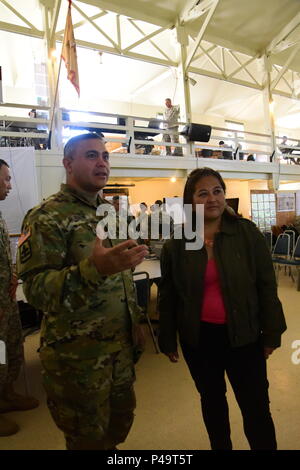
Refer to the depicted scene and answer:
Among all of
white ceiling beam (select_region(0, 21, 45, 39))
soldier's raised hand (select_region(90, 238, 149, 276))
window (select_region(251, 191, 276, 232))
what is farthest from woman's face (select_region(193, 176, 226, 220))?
window (select_region(251, 191, 276, 232))

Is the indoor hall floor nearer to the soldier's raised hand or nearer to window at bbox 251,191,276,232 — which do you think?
the soldier's raised hand

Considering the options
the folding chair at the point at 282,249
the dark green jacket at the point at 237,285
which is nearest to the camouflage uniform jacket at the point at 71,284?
the dark green jacket at the point at 237,285

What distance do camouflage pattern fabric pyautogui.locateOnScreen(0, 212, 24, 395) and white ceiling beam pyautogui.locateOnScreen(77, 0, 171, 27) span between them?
610 centimetres

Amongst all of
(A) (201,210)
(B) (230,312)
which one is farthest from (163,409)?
(A) (201,210)

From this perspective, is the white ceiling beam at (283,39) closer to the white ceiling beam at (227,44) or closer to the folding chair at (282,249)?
the white ceiling beam at (227,44)

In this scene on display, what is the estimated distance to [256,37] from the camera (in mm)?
8117

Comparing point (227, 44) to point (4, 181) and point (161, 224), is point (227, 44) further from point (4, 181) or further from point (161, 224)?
point (4, 181)

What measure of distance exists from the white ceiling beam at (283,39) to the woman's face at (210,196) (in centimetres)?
852

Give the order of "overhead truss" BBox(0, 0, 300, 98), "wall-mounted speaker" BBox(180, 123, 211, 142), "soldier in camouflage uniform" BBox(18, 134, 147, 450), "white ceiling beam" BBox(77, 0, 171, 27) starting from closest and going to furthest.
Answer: "soldier in camouflage uniform" BBox(18, 134, 147, 450), "overhead truss" BBox(0, 0, 300, 98), "white ceiling beam" BBox(77, 0, 171, 27), "wall-mounted speaker" BBox(180, 123, 211, 142)

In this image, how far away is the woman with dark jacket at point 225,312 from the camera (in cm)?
133

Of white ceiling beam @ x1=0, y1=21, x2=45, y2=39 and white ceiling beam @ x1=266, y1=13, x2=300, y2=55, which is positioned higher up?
white ceiling beam @ x1=266, y1=13, x2=300, y2=55

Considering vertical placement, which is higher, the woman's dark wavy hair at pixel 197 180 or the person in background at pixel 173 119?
the person in background at pixel 173 119

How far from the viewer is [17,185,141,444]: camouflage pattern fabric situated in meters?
1.07
